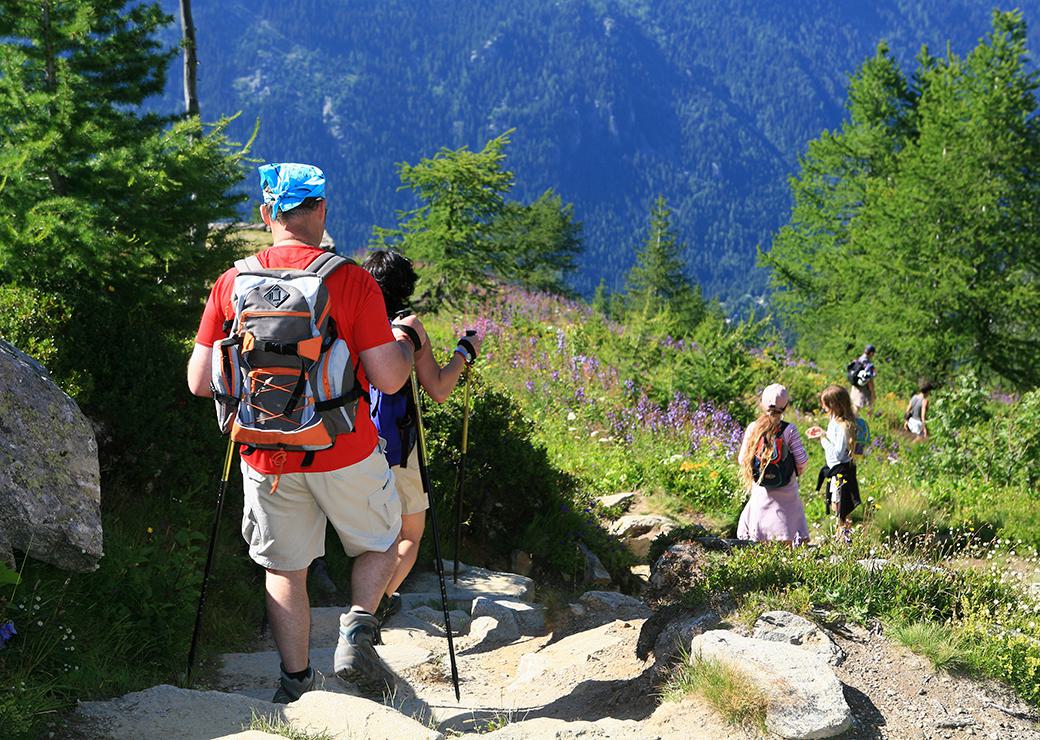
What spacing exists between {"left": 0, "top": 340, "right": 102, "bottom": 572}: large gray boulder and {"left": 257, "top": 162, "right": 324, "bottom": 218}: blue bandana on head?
162cm

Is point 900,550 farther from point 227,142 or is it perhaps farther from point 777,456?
point 227,142

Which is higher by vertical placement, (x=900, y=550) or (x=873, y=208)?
(x=873, y=208)

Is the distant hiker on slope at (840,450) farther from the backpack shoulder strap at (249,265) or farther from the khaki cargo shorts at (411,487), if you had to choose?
the backpack shoulder strap at (249,265)

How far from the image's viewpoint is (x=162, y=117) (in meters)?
6.97

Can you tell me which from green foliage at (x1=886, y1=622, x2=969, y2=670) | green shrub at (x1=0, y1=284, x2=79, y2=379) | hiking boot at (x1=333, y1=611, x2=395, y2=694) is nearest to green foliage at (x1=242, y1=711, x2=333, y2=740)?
hiking boot at (x1=333, y1=611, x2=395, y2=694)

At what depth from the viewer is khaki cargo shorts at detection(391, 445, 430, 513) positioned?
505 cm

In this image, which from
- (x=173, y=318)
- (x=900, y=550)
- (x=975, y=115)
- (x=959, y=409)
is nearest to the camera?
(x=900, y=550)

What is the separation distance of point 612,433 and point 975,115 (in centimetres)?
1526

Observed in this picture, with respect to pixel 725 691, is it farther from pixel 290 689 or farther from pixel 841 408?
pixel 841 408

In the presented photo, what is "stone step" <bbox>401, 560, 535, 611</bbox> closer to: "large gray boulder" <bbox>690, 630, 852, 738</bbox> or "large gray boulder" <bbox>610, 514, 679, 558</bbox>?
"large gray boulder" <bbox>610, 514, 679, 558</bbox>

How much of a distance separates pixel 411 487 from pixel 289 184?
193 centimetres

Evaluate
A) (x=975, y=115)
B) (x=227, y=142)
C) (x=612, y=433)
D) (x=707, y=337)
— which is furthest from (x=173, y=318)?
(x=975, y=115)

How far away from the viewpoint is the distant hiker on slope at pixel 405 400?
4637 mm

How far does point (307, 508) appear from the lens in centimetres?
399
